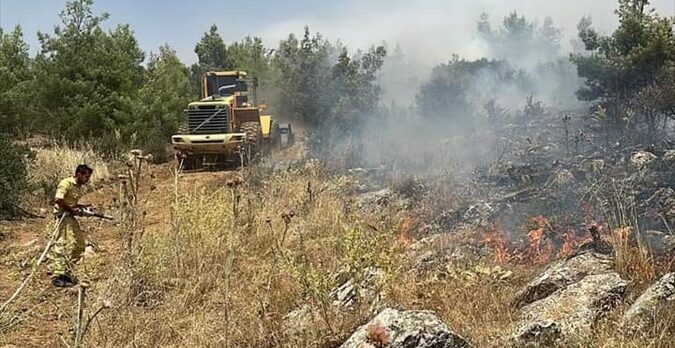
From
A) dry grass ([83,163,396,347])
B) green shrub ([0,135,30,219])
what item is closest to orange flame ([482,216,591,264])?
dry grass ([83,163,396,347])

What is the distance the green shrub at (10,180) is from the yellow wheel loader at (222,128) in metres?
3.65

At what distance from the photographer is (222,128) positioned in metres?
14.6

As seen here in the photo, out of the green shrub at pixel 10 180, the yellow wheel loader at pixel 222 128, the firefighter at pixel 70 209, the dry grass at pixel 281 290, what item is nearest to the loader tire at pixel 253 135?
the yellow wheel loader at pixel 222 128

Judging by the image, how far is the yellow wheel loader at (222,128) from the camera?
13953 millimetres

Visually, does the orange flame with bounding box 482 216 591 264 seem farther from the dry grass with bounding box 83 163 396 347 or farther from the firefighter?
the firefighter

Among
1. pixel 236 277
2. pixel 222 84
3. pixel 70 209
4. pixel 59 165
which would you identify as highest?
pixel 222 84

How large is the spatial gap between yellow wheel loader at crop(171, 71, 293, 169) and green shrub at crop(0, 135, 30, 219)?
12.0ft

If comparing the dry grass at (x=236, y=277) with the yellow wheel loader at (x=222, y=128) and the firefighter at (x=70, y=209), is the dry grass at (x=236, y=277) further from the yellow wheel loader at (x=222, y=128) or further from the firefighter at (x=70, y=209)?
the yellow wheel loader at (x=222, y=128)

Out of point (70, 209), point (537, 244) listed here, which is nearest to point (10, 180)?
point (70, 209)

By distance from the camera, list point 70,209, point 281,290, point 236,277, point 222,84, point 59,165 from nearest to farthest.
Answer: point 281,290
point 236,277
point 70,209
point 59,165
point 222,84

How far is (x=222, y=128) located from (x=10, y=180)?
17.5 ft

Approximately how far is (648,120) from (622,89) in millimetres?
2729

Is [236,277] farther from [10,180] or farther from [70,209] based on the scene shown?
[10,180]

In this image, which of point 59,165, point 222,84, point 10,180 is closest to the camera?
point 10,180
